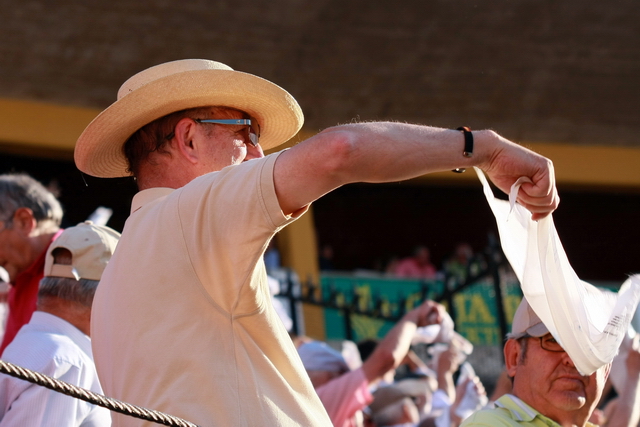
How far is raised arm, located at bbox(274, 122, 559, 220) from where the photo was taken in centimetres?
156

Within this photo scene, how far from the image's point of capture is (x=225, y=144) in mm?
2109

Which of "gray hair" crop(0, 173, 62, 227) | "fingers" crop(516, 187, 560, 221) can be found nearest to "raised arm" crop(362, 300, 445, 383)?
"gray hair" crop(0, 173, 62, 227)

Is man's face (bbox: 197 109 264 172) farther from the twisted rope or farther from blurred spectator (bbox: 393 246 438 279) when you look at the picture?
blurred spectator (bbox: 393 246 438 279)

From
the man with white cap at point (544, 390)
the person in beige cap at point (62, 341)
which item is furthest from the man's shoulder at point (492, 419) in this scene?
the person in beige cap at point (62, 341)

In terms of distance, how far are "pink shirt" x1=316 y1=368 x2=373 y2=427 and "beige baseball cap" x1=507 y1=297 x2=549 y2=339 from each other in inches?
39.3

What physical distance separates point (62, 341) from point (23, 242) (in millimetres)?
931

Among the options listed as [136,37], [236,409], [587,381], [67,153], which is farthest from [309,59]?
[236,409]

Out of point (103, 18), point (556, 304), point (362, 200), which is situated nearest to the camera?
point (556, 304)

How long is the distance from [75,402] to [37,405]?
0.12 meters

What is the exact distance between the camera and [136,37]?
1184 cm

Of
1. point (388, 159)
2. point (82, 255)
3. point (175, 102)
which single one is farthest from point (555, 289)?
point (82, 255)

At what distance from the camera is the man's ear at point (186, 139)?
6.84 ft

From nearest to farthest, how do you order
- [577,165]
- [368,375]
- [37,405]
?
1. [37,405]
2. [368,375]
3. [577,165]

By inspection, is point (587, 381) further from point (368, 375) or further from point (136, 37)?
point (136, 37)
